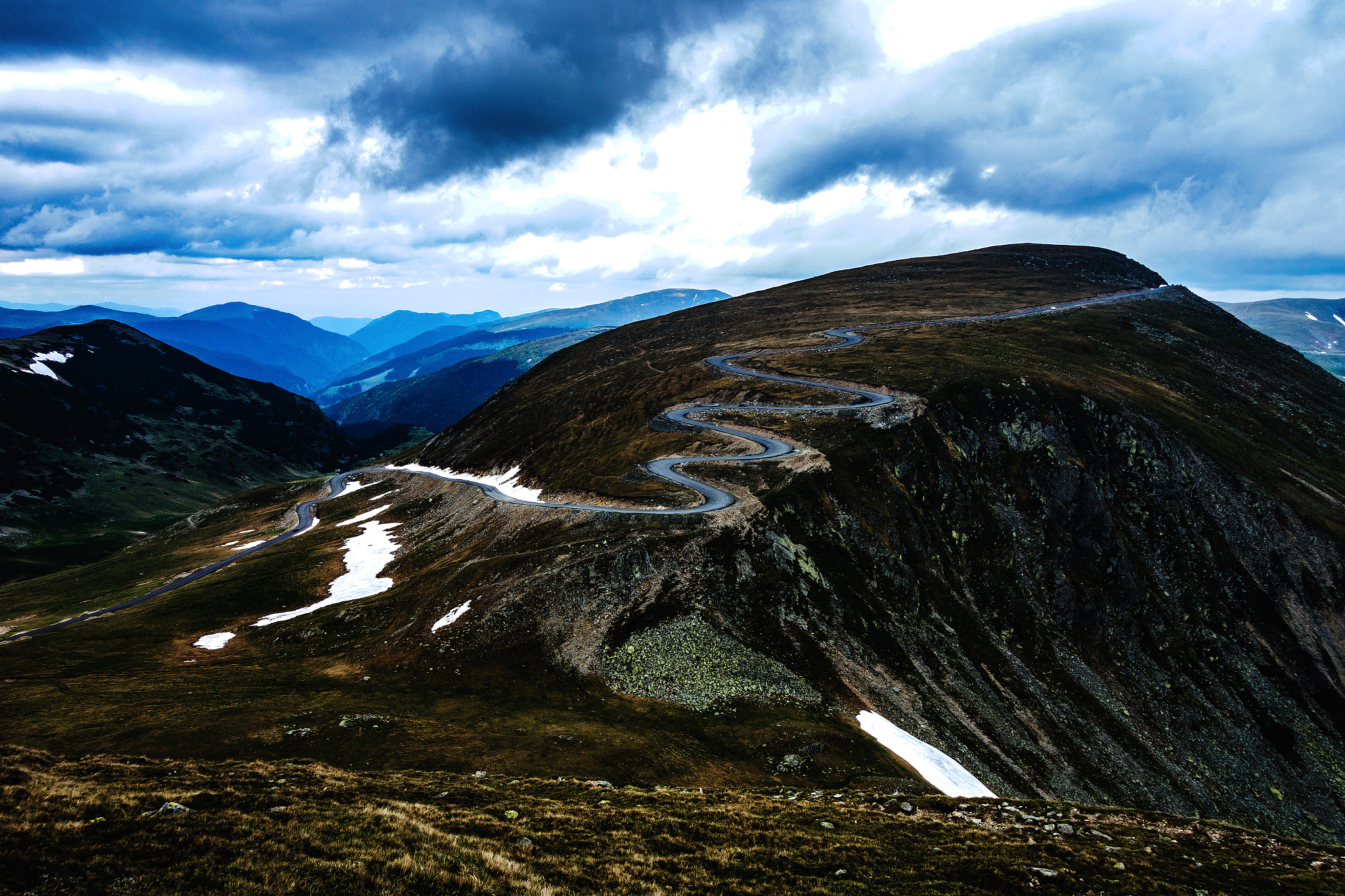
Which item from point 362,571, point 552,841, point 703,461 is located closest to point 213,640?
point 362,571

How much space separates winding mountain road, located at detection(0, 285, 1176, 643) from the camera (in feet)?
246

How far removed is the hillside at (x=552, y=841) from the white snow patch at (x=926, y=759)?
16744 millimetres

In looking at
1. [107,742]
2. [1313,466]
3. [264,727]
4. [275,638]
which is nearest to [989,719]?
[264,727]

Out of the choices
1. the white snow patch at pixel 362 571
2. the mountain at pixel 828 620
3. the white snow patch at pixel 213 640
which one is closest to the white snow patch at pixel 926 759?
the mountain at pixel 828 620

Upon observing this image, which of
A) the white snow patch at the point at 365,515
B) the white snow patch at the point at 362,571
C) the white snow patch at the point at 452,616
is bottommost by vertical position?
the white snow patch at the point at 365,515

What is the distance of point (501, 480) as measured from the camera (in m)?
125

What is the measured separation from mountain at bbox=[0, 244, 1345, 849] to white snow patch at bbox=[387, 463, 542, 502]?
3866mm

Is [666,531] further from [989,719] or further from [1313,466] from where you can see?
[1313,466]

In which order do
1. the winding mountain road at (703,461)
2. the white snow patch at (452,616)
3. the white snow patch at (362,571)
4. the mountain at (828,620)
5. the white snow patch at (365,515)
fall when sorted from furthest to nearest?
the white snow patch at (365,515), the winding mountain road at (703,461), the white snow patch at (362,571), the white snow patch at (452,616), the mountain at (828,620)

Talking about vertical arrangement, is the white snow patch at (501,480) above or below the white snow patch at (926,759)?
above

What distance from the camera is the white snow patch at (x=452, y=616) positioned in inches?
2298

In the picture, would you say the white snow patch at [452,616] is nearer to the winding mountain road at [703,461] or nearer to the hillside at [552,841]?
the winding mountain road at [703,461]

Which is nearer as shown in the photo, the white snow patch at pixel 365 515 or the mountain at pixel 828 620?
the mountain at pixel 828 620

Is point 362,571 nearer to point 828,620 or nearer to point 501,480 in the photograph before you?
point 501,480
